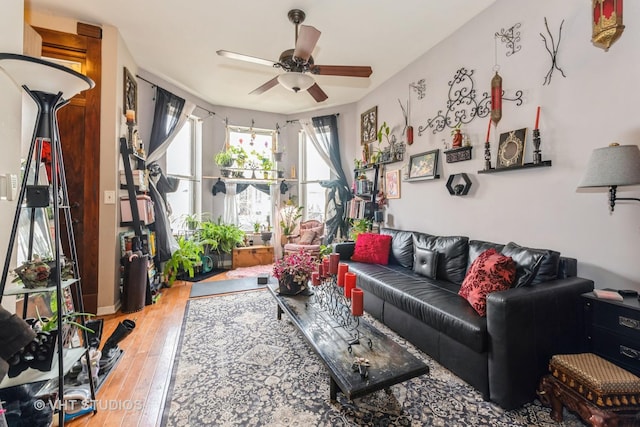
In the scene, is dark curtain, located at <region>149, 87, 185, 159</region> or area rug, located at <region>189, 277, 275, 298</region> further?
dark curtain, located at <region>149, 87, 185, 159</region>

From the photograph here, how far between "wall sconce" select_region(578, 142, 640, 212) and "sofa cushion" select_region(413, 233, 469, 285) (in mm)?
1164

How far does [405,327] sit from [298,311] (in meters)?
0.93

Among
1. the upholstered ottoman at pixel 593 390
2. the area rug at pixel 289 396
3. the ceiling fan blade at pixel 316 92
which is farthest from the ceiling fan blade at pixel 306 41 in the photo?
the upholstered ottoman at pixel 593 390

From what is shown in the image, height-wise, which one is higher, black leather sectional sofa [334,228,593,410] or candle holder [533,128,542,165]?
candle holder [533,128,542,165]

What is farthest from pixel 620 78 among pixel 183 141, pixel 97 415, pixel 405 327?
pixel 183 141

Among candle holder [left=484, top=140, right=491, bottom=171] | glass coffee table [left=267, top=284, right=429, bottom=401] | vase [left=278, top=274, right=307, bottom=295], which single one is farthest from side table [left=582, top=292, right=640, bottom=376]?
vase [left=278, top=274, right=307, bottom=295]

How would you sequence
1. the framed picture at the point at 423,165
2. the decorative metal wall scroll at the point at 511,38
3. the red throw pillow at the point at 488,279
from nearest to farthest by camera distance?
1. the red throw pillow at the point at 488,279
2. the decorative metal wall scroll at the point at 511,38
3. the framed picture at the point at 423,165

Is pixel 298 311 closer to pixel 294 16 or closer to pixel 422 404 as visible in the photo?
pixel 422 404

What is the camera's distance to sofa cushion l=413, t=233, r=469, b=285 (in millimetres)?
2574

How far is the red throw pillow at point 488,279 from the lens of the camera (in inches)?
72.6

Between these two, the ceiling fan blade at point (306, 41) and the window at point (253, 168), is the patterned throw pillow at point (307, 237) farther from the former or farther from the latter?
the ceiling fan blade at point (306, 41)

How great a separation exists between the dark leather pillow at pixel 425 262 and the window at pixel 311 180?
298 centimetres

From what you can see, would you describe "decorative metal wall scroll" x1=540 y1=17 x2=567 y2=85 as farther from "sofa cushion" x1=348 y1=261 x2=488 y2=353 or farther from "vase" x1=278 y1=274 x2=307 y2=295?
"vase" x1=278 y1=274 x2=307 y2=295

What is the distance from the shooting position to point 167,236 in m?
3.72
